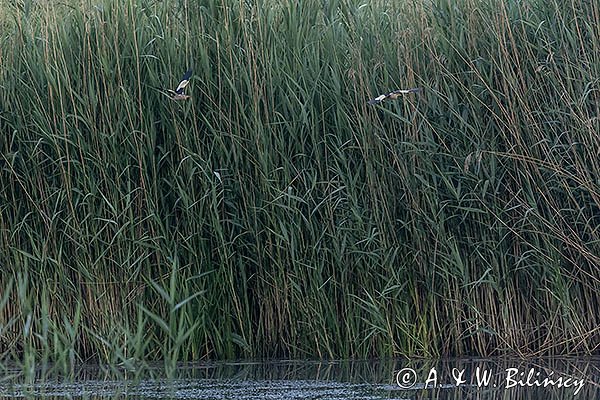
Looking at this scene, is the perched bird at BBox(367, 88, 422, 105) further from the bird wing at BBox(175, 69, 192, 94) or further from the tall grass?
the bird wing at BBox(175, 69, 192, 94)

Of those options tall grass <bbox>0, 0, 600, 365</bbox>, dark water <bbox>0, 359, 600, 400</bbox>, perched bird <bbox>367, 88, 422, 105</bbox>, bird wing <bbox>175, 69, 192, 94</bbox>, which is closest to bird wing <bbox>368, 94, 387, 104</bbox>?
perched bird <bbox>367, 88, 422, 105</bbox>

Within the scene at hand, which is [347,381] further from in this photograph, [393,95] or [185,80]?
[185,80]

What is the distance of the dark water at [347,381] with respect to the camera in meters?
4.25

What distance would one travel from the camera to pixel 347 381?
458 centimetres

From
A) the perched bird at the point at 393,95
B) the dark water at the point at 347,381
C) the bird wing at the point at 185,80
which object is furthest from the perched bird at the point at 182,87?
the dark water at the point at 347,381

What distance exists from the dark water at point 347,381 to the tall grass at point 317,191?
0.19 metres

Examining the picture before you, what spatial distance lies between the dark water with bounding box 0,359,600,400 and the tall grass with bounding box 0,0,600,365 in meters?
0.19

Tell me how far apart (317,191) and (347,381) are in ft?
3.41

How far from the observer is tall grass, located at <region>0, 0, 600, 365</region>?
200 inches

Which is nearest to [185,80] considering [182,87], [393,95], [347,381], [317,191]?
[182,87]

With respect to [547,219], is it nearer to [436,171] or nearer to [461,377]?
[436,171]

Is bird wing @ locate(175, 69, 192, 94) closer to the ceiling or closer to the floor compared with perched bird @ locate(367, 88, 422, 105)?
closer to the ceiling

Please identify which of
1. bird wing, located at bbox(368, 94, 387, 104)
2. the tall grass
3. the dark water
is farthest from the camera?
the tall grass

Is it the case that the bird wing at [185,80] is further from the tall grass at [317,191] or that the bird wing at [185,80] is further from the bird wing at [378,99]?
the bird wing at [378,99]
